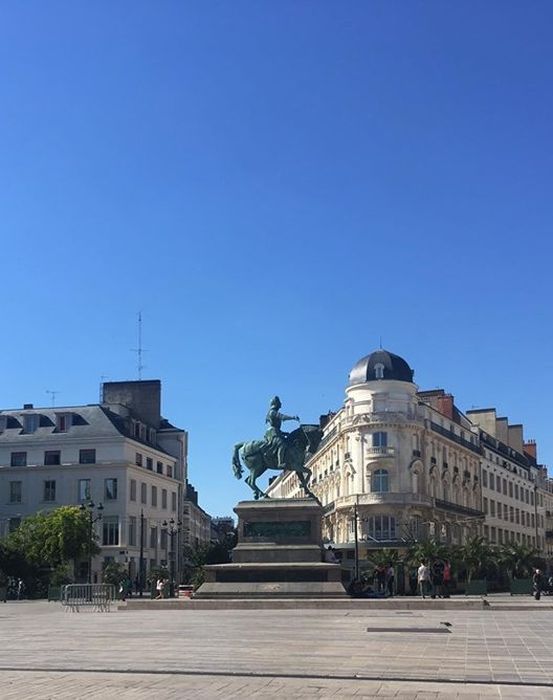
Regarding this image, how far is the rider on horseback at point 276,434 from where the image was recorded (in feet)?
124

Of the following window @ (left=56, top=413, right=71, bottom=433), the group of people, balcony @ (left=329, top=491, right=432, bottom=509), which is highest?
window @ (left=56, top=413, right=71, bottom=433)

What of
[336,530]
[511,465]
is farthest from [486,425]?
[336,530]

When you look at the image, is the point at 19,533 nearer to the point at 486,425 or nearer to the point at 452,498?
the point at 452,498

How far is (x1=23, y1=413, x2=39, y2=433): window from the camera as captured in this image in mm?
81438

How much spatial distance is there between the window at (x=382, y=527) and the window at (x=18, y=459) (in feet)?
99.2

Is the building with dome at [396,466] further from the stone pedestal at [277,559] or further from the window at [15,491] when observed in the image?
the stone pedestal at [277,559]

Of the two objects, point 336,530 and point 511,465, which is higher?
point 511,465

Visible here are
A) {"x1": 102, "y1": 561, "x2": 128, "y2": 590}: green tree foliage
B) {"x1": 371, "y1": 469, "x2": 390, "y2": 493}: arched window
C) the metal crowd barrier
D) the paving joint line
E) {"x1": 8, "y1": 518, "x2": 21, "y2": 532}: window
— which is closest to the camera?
the paving joint line

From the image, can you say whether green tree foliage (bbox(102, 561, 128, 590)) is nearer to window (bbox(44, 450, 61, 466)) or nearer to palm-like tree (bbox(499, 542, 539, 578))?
window (bbox(44, 450, 61, 466))

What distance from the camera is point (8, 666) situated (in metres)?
14.9

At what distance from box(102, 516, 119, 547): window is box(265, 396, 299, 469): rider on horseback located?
4146 cm

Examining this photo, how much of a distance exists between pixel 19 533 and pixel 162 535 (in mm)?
23217

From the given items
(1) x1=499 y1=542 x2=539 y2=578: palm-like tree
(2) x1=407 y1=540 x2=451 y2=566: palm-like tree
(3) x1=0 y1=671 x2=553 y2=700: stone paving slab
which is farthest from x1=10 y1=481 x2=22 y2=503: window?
(3) x1=0 y1=671 x2=553 y2=700: stone paving slab

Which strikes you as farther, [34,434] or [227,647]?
[34,434]
